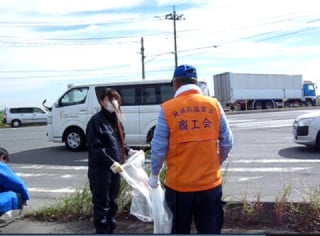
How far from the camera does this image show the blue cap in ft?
12.6

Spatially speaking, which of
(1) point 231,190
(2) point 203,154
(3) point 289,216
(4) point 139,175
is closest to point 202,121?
(2) point 203,154

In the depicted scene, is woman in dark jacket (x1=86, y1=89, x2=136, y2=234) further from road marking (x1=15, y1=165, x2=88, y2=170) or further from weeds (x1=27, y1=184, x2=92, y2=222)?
road marking (x1=15, y1=165, x2=88, y2=170)

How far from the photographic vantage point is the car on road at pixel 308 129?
41.3 feet

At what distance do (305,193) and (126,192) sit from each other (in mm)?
2175

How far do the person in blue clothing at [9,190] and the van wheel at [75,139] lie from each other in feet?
30.8

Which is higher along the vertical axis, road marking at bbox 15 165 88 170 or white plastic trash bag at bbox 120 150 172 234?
white plastic trash bag at bbox 120 150 172 234

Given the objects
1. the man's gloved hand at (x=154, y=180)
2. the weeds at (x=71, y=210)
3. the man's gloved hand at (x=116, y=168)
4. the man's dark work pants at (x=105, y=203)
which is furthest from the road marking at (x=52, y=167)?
the man's gloved hand at (x=154, y=180)

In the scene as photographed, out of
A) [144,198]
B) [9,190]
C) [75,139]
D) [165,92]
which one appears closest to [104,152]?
[144,198]

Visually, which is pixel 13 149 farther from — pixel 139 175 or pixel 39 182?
pixel 139 175

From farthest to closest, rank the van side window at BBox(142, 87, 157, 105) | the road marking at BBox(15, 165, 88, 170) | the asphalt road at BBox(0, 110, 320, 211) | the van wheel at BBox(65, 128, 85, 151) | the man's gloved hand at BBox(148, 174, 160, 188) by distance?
the van wheel at BBox(65, 128, 85, 151) → the van side window at BBox(142, 87, 157, 105) → the road marking at BBox(15, 165, 88, 170) → the asphalt road at BBox(0, 110, 320, 211) → the man's gloved hand at BBox(148, 174, 160, 188)

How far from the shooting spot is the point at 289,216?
5.36 meters

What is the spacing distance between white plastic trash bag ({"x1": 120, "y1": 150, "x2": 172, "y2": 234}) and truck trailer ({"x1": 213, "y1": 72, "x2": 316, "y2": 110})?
1754 inches

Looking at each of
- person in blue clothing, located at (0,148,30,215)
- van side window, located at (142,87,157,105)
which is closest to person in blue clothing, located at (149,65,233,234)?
person in blue clothing, located at (0,148,30,215)

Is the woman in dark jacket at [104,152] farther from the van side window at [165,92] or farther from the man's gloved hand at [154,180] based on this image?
the van side window at [165,92]
